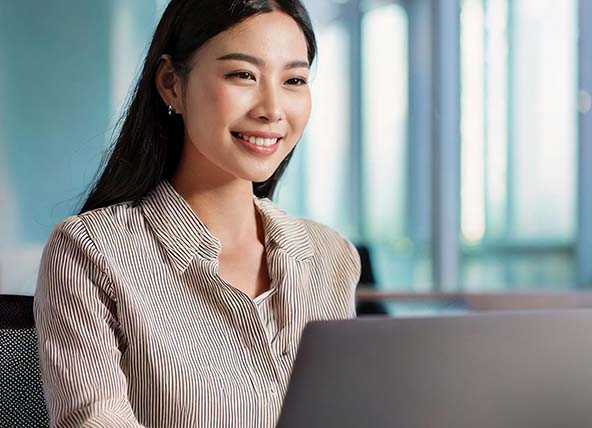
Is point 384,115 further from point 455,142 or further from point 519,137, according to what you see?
point 519,137

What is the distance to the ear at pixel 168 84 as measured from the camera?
139 cm

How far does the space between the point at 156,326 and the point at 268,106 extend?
32cm

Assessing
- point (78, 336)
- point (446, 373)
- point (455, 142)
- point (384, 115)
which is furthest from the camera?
point (384, 115)

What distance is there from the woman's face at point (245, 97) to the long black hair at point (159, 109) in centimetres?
2

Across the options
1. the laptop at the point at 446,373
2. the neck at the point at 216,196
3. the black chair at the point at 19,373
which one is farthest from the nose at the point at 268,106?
the laptop at the point at 446,373

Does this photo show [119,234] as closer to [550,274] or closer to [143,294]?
[143,294]

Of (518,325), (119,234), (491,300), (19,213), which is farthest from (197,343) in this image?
(19,213)

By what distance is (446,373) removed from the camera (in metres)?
0.81

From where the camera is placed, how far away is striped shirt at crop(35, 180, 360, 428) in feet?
3.86

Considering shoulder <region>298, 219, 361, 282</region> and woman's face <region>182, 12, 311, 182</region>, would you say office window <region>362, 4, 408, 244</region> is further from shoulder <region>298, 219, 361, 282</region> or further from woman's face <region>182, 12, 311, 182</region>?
woman's face <region>182, 12, 311, 182</region>

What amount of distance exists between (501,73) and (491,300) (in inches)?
112

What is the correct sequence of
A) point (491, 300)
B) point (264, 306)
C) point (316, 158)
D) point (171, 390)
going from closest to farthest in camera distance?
1. point (171, 390)
2. point (264, 306)
3. point (491, 300)
4. point (316, 158)

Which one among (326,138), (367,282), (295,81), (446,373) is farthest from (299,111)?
(326,138)

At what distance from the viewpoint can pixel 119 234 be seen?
131 centimetres
